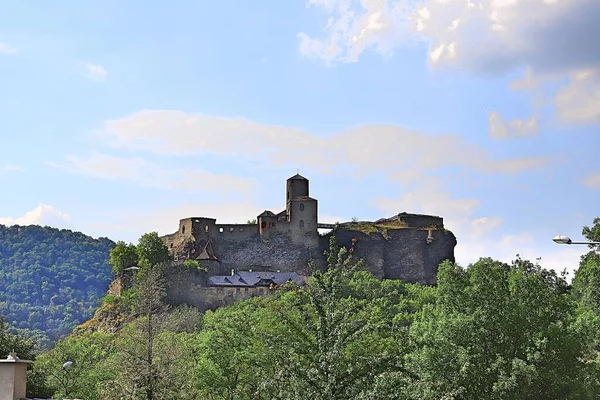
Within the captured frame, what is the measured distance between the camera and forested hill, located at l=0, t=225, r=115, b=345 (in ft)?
540

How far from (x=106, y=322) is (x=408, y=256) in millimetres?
34492

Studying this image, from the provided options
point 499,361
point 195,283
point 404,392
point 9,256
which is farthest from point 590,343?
point 9,256

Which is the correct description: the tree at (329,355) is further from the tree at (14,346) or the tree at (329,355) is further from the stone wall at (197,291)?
the stone wall at (197,291)

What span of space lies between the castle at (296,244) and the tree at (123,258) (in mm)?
4660

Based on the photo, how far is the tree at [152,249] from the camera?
99.8m

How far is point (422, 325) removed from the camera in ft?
135

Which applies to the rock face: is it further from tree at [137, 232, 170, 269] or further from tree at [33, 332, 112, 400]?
tree at [33, 332, 112, 400]

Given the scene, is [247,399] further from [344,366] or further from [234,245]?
[234,245]

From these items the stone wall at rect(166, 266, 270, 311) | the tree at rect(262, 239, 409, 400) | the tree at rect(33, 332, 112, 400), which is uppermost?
the stone wall at rect(166, 266, 270, 311)

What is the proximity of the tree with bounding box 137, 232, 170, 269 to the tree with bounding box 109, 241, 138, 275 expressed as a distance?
1061 mm

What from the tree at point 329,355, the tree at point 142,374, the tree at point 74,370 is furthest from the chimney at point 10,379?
the tree at point 74,370

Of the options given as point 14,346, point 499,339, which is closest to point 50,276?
point 14,346

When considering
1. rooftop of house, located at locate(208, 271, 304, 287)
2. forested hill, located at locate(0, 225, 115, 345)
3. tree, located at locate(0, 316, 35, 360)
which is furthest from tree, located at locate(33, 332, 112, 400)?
forested hill, located at locate(0, 225, 115, 345)

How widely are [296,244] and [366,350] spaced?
7374cm
